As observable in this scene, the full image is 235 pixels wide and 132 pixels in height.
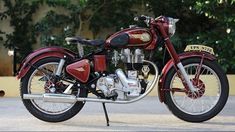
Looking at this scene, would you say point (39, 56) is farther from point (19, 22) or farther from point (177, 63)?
point (19, 22)

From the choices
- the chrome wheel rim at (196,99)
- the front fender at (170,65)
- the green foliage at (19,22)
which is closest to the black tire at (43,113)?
the front fender at (170,65)

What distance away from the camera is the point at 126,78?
244 inches

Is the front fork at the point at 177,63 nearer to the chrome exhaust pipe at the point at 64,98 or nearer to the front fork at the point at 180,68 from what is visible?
the front fork at the point at 180,68

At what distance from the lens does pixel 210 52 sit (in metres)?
6.31

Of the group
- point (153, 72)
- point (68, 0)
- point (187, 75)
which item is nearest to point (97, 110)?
point (153, 72)

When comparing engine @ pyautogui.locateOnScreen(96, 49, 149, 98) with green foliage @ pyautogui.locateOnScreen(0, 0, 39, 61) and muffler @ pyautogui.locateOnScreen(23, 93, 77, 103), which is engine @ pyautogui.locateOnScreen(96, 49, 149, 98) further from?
green foliage @ pyautogui.locateOnScreen(0, 0, 39, 61)

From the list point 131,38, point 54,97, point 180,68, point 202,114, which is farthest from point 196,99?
point 54,97

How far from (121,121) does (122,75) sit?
59 centimetres

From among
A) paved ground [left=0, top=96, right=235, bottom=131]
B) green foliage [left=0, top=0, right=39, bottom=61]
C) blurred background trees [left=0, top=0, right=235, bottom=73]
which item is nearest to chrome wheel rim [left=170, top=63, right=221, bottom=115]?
paved ground [left=0, top=96, right=235, bottom=131]

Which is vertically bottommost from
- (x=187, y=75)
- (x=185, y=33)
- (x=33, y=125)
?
(x=33, y=125)

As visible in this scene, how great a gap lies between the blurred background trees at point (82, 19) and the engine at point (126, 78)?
350cm

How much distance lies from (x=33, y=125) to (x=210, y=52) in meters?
2.10

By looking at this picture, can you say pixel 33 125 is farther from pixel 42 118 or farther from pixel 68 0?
pixel 68 0

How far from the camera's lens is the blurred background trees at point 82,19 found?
9.92 metres
